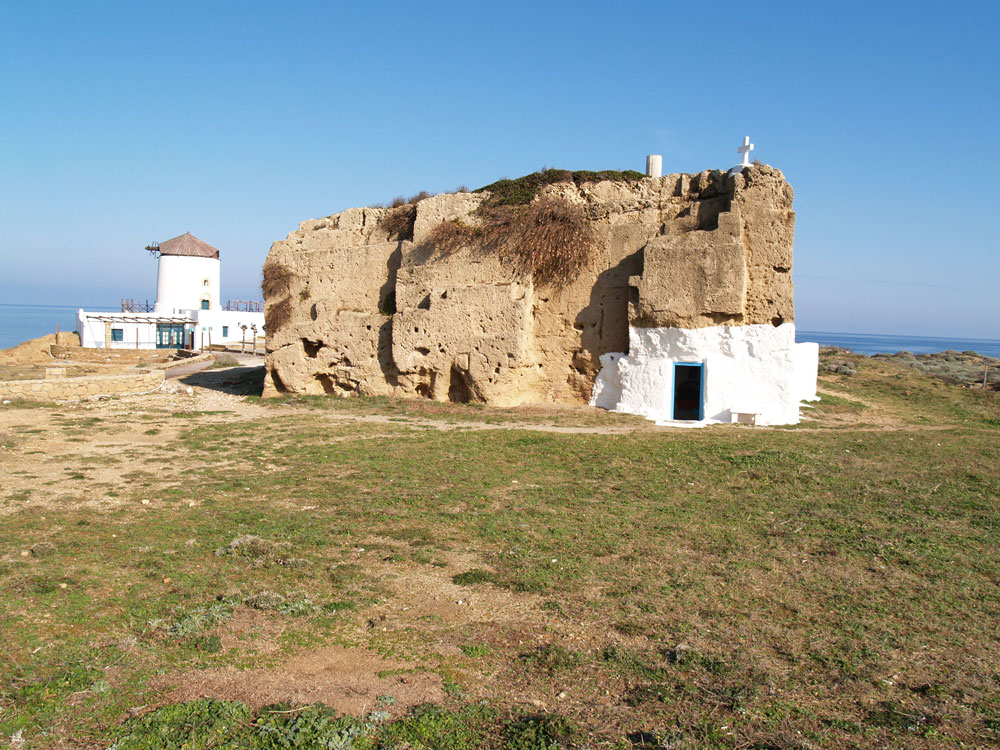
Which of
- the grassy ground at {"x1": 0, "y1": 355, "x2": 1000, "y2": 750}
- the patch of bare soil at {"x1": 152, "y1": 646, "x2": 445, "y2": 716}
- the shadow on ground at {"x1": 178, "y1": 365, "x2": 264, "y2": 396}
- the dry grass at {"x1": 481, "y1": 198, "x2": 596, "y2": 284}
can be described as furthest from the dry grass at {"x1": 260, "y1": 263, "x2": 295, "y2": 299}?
the patch of bare soil at {"x1": 152, "y1": 646, "x2": 445, "y2": 716}

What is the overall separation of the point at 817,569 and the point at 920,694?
2215mm

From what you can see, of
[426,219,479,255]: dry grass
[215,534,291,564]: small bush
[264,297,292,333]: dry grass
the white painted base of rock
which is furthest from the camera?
[264,297,292,333]: dry grass

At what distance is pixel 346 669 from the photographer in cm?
456

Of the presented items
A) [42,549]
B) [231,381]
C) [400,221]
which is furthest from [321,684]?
[231,381]

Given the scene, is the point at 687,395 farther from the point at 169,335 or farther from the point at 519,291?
the point at 169,335

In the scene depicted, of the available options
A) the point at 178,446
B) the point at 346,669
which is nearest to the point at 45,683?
the point at 346,669

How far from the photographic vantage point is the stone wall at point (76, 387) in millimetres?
16609

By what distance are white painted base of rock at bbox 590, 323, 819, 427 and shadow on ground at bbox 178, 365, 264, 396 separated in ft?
35.6

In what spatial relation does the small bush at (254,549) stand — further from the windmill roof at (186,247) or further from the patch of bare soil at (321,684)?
the windmill roof at (186,247)

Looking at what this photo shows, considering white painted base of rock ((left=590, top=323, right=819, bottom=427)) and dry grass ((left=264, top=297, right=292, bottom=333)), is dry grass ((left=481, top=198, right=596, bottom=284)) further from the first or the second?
dry grass ((left=264, top=297, right=292, bottom=333))

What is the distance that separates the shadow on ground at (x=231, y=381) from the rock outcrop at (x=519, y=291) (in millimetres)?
2046

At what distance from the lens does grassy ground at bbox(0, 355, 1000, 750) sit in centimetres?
399

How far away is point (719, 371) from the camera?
50.9 ft

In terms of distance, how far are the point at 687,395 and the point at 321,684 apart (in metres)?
16.4
